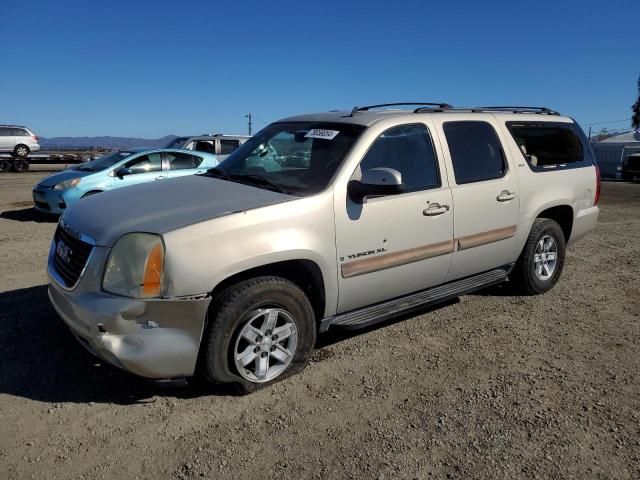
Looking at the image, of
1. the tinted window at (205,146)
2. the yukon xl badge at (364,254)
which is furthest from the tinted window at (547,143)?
the tinted window at (205,146)

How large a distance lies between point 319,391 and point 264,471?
879 millimetres

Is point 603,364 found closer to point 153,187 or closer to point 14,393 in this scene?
point 153,187

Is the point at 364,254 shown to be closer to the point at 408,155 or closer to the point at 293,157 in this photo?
the point at 408,155

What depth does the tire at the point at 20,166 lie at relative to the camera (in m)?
26.1

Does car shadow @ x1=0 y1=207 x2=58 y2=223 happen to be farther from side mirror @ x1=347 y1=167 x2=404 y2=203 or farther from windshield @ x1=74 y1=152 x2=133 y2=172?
side mirror @ x1=347 y1=167 x2=404 y2=203

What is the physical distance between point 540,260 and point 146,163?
26.1 feet

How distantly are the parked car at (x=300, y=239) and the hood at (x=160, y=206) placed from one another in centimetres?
2

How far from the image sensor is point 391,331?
4.57 metres

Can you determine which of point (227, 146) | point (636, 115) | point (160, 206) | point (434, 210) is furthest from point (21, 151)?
point (636, 115)

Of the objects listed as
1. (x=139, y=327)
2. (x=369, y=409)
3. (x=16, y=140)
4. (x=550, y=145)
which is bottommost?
(x=369, y=409)

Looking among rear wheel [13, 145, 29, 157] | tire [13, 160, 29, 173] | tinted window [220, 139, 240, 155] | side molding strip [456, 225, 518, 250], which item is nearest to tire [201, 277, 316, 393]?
side molding strip [456, 225, 518, 250]

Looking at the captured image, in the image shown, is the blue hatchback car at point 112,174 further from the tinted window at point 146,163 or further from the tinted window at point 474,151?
the tinted window at point 474,151

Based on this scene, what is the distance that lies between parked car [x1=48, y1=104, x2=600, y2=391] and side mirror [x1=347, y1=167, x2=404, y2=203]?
0.04 feet

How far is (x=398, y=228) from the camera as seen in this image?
393 centimetres
